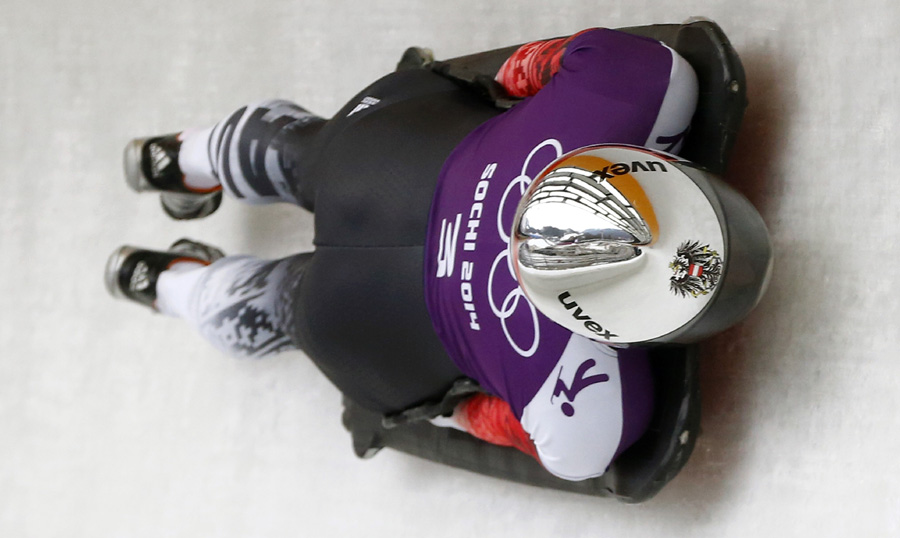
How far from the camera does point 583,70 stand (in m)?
1.02

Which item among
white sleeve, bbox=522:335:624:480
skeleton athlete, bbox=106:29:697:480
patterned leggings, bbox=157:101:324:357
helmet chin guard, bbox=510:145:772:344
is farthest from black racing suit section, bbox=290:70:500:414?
helmet chin guard, bbox=510:145:772:344

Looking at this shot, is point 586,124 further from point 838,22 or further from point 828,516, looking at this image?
point 828,516

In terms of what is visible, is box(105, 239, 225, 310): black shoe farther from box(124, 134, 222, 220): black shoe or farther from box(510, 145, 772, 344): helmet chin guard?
box(510, 145, 772, 344): helmet chin guard

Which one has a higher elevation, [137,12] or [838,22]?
[137,12]

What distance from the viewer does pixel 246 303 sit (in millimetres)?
1527

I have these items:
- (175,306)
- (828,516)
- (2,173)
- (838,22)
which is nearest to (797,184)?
(838,22)

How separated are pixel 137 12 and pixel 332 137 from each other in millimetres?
1206

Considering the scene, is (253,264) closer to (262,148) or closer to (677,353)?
(262,148)

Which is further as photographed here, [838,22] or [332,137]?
[332,137]

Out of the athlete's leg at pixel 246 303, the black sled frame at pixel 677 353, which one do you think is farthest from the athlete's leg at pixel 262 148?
the black sled frame at pixel 677 353

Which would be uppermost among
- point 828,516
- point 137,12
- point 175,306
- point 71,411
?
point 137,12

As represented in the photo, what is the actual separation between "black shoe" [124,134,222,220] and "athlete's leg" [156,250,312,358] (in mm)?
254

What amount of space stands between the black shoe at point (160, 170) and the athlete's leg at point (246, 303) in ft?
0.83

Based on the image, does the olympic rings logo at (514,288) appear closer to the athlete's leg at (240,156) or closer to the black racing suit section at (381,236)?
the black racing suit section at (381,236)
